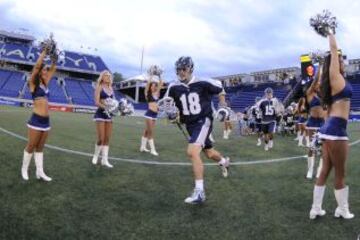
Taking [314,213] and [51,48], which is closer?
[314,213]

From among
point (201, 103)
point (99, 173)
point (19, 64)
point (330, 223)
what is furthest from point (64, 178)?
point (19, 64)

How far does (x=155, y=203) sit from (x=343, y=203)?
2707mm

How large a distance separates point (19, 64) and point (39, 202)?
64884 millimetres

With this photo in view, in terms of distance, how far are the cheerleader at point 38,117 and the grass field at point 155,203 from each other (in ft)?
0.97

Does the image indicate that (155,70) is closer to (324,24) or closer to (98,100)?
(98,100)

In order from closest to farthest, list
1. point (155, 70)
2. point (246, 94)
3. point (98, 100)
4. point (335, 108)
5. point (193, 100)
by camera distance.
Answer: point (335, 108), point (193, 100), point (98, 100), point (155, 70), point (246, 94)

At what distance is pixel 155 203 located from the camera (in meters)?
6.83

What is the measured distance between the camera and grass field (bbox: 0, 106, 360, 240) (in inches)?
219

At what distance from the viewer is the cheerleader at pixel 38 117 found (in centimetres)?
767

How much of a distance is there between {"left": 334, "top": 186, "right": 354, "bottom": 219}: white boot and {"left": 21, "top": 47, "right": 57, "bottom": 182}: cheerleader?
4.70m

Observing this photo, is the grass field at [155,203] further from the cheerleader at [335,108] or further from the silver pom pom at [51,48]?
the silver pom pom at [51,48]

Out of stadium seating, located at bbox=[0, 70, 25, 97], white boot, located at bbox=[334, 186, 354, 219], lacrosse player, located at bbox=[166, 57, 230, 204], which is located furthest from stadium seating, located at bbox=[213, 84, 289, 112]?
white boot, located at bbox=[334, 186, 354, 219]

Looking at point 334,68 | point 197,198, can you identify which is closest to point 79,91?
point 197,198

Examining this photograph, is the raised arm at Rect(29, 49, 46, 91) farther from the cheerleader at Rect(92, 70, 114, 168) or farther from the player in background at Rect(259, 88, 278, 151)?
the player in background at Rect(259, 88, 278, 151)
